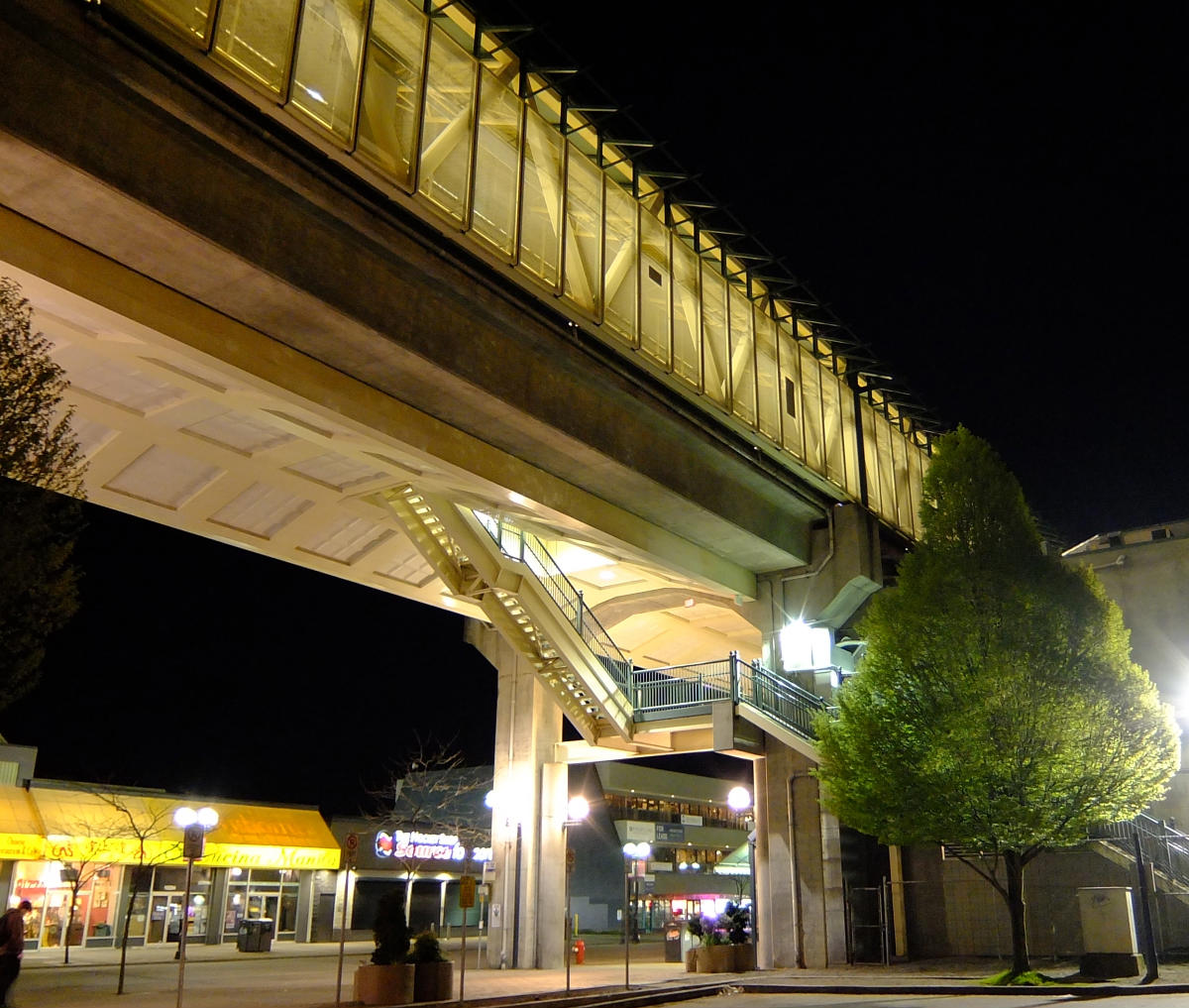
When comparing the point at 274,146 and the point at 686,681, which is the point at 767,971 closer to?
the point at 686,681

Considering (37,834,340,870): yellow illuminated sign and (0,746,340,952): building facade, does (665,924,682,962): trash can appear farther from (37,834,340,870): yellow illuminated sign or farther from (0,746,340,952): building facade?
(37,834,340,870): yellow illuminated sign

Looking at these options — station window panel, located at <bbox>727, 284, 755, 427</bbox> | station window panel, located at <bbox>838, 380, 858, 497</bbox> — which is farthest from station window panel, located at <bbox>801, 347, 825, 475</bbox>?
station window panel, located at <bbox>727, 284, 755, 427</bbox>

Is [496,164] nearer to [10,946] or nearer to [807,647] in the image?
[807,647]

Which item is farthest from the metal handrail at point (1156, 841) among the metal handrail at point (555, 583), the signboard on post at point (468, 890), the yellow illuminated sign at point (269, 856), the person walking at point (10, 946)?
the yellow illuminated sign at point (269, 856)

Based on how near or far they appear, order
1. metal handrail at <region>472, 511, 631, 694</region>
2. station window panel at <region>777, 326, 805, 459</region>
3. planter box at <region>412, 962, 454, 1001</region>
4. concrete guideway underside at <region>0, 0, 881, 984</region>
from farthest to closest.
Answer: station window panel at <region>777, 326, 805, 459</region> < metal handrail at <region>472, 511, 631, 694</region> < planter box at <region>412, 962, 454, 1001</region> < concrete guideway underside at <region>0, 0, 881, 984</region>

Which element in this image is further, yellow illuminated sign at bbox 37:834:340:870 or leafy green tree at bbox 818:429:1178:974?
yellow illuminated sign at bbox 37:834:340:870

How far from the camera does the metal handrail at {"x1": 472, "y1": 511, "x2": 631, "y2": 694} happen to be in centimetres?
2911

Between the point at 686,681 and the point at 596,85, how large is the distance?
15.8 meters

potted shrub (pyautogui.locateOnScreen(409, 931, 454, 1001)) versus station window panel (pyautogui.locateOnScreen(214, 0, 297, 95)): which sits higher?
station window panel (pyautogui.locateOnScreen(214, 0, 297, 95))

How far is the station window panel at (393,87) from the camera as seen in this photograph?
18922mm

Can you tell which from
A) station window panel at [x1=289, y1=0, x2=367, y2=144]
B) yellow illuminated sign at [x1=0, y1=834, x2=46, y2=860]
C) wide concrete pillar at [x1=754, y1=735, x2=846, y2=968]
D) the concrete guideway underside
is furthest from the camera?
yellow illuminated sign at [x1=0, y1=834, x2=46, y2=860]

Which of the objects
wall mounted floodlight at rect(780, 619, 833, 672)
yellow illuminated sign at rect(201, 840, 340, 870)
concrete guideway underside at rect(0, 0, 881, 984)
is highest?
concrete guideway underside at rect(0, 0, 881, 984)

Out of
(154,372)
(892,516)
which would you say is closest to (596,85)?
(154,372)

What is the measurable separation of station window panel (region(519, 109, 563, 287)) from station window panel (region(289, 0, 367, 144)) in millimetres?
4588
